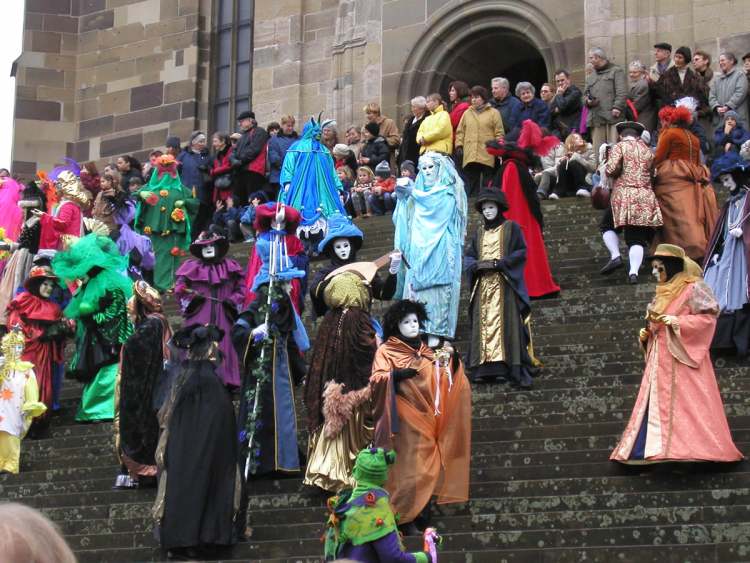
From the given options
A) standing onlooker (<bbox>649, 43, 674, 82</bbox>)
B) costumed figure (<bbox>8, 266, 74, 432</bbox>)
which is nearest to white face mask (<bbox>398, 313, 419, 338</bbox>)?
costumed figure (<bbox>8, 266, 74, 432</bbox>)

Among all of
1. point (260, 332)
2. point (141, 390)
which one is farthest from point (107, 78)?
point (260, 332)

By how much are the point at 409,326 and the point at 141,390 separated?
274 cm

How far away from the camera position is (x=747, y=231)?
12.8 m

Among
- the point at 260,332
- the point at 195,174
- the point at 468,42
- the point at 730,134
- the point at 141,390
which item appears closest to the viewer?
the point at 260,332

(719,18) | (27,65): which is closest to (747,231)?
(719,18)

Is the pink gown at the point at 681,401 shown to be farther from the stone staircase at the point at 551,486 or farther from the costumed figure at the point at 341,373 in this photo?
the costumed figure at the point at 341,373

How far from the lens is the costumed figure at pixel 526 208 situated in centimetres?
1428

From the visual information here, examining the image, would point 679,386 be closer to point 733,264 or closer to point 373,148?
point 733,264

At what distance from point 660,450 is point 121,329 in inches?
241

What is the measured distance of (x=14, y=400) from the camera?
13719mm

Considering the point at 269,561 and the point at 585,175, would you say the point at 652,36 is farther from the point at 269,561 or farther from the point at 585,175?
the point at 269,561

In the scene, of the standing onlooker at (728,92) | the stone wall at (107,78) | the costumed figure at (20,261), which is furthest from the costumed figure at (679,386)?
the stone wall at (107,78)

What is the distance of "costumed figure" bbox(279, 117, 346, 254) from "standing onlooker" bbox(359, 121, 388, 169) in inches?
77.9

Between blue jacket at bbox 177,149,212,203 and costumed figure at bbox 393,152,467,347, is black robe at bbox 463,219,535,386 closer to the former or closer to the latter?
costumed figure at bbox 393,152,467,347
